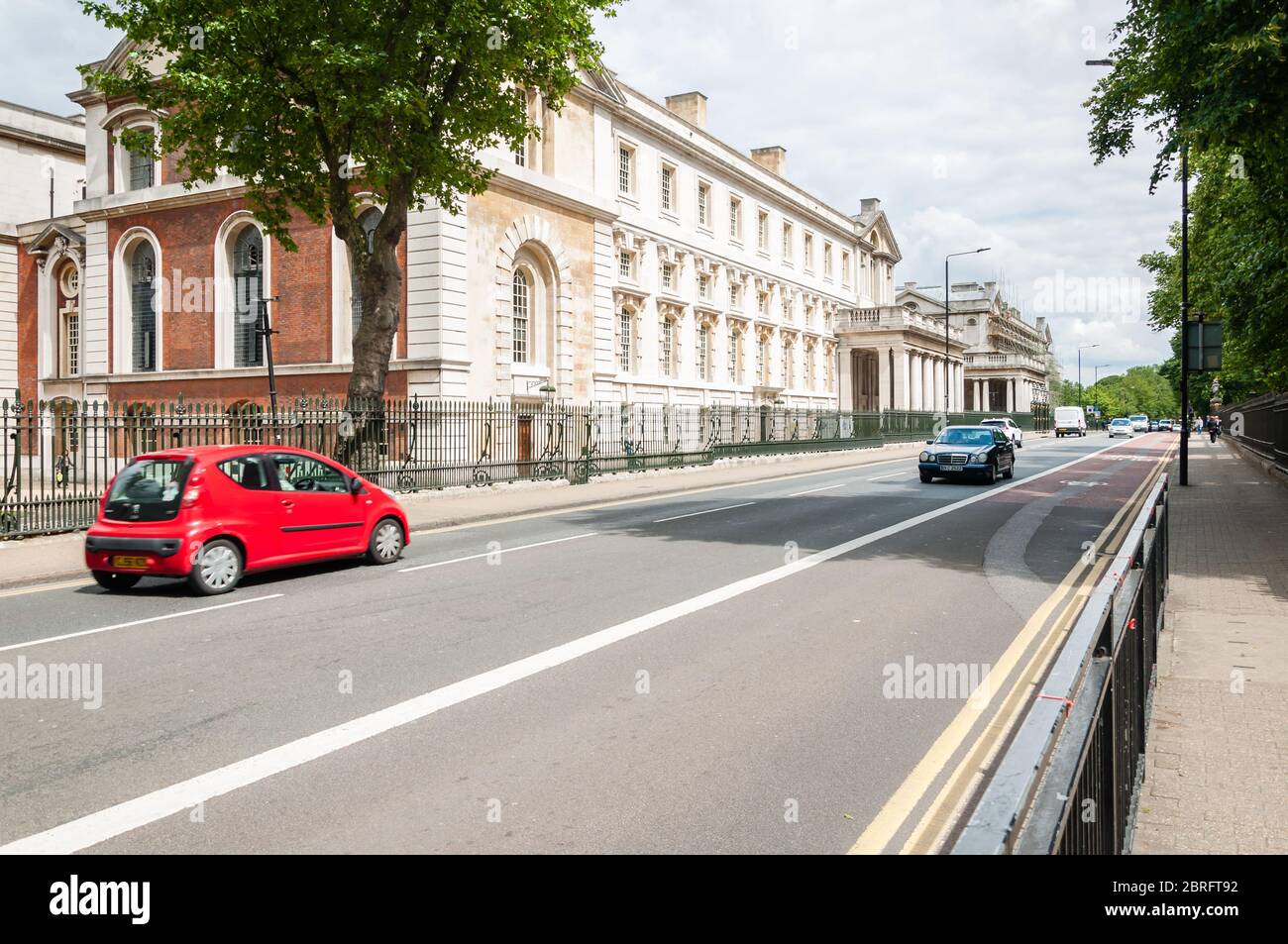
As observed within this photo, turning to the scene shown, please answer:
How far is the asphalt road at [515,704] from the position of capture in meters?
4.30

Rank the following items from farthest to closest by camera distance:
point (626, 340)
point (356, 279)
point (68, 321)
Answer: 1. point (626, 340)
2. point (68, 321)
3. point (356, 279)

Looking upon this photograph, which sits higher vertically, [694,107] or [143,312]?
[694,107]

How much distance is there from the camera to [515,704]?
611 centimetres

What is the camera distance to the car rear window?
33.7ft

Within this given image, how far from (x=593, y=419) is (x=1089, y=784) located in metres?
27.4

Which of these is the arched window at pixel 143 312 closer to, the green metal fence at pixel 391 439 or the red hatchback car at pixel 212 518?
the green metal fence at pixel 391 439

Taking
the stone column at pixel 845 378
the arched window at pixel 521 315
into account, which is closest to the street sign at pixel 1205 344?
the arched window at pixel 521 315

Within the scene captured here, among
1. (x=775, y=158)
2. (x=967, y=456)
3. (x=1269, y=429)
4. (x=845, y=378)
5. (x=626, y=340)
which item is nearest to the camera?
(x=967, y=456)

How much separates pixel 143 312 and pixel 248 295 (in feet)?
19.2

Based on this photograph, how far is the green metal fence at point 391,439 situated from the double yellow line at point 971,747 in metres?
10.1

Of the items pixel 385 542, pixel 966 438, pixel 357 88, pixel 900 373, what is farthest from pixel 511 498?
pixel 900 373

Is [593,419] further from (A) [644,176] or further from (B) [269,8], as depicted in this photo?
Answer: (A) [644,176]

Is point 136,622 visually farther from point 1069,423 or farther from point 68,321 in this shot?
point 1069,423

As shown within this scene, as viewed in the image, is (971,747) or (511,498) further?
(511,498)
